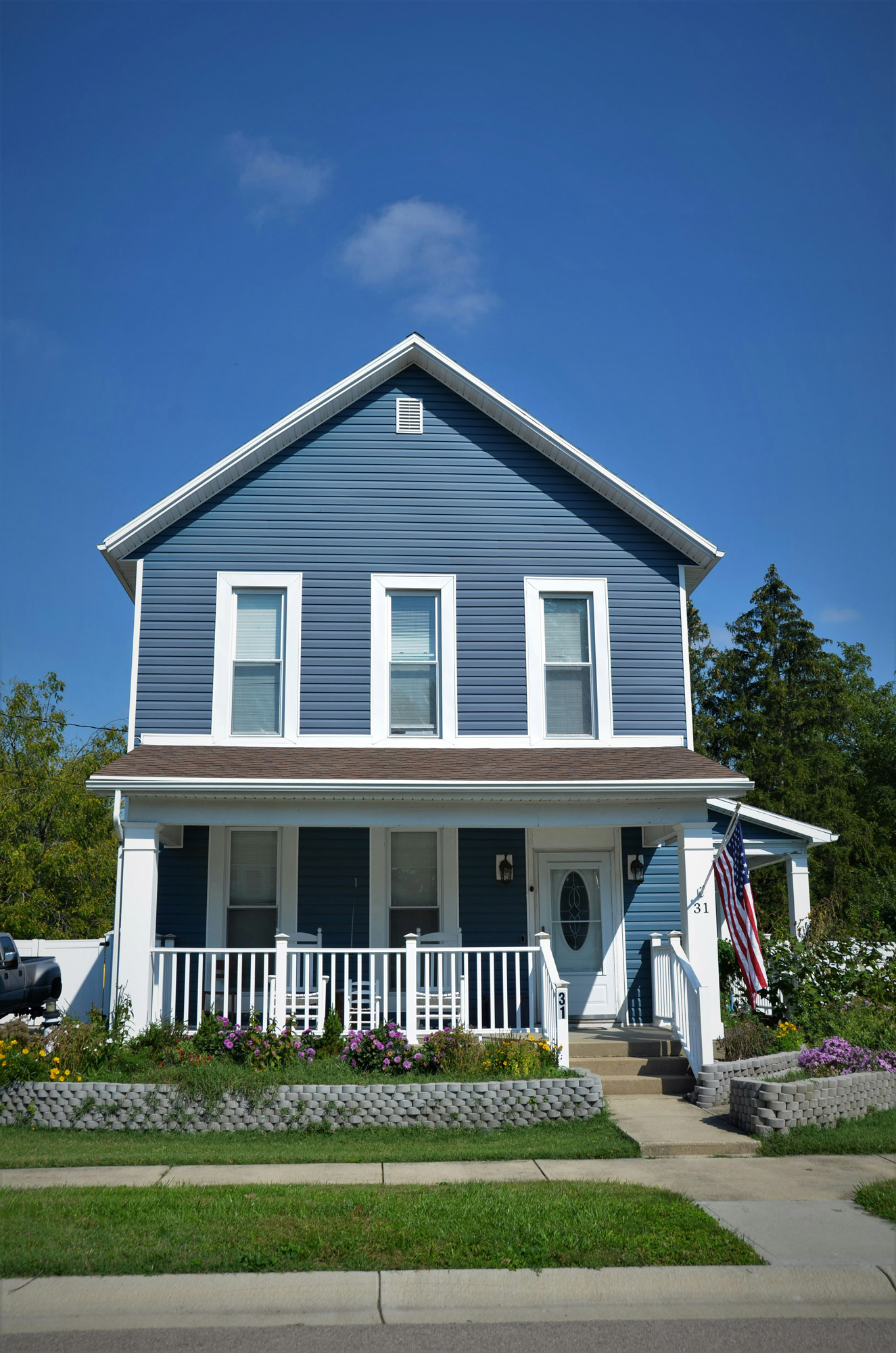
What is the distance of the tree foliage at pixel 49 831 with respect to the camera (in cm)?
2681

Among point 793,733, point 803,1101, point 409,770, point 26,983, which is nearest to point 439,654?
point 409,770

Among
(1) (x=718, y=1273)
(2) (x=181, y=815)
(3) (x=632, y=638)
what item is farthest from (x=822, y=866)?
(1) (x=718, y=1273)

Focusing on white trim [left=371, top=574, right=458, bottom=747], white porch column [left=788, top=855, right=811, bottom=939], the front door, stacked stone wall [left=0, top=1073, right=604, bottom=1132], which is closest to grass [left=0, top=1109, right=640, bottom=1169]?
stacked stone wall [left=0, top=1073, right=604, bottom=1132]

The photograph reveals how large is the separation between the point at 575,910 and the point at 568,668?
3.14m

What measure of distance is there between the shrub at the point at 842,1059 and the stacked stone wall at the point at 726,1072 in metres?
0.24

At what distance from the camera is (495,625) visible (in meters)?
14.5

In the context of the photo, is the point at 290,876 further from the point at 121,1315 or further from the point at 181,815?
the point at 121,1315

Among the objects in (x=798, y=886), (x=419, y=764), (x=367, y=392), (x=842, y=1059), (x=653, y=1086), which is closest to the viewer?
(x=842, y=1059)

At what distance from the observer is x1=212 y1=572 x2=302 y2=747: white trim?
45.9 feet

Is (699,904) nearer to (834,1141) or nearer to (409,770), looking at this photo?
(834,1141)

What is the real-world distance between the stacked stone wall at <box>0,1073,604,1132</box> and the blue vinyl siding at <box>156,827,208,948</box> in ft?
11.8

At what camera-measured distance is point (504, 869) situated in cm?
1422

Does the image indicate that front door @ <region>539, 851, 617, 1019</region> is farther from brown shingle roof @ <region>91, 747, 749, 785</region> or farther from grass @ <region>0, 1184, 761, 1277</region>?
grass @ <region>0, 1184, 761, 1277</region>

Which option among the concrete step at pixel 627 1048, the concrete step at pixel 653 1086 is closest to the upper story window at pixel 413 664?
the concrete step at pixel 627 1048
